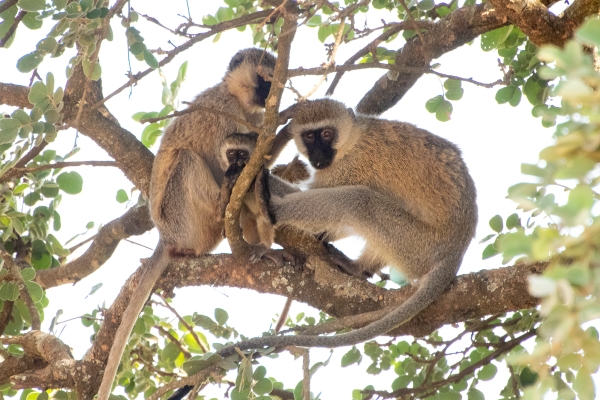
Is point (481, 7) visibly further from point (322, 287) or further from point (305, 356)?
point (305, 356)

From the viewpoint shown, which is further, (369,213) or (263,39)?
(263,39)

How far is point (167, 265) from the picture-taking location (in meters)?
4.92

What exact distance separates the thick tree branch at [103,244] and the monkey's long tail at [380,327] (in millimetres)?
2315

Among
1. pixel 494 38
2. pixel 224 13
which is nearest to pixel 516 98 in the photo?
pixel 494 38

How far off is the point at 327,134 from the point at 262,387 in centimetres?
232

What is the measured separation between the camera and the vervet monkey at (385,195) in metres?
4.80

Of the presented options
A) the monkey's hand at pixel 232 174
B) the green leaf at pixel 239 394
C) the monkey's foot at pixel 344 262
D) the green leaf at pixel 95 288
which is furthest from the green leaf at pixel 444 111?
the green leaf at pixel 95 288

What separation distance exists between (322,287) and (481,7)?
7.92ft

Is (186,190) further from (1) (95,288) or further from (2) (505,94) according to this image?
(2) (505,94)

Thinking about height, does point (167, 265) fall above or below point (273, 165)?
below

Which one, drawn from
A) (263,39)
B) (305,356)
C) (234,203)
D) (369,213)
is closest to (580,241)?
(305,356)

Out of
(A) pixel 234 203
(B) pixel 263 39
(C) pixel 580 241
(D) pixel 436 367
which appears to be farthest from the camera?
(B) pixel 263 39

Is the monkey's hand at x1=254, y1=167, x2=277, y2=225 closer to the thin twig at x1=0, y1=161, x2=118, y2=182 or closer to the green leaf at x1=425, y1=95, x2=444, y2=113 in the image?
the thin twig at x1=0, y1=161, x2=118, y2=182

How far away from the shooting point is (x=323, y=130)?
5332 millimetres
